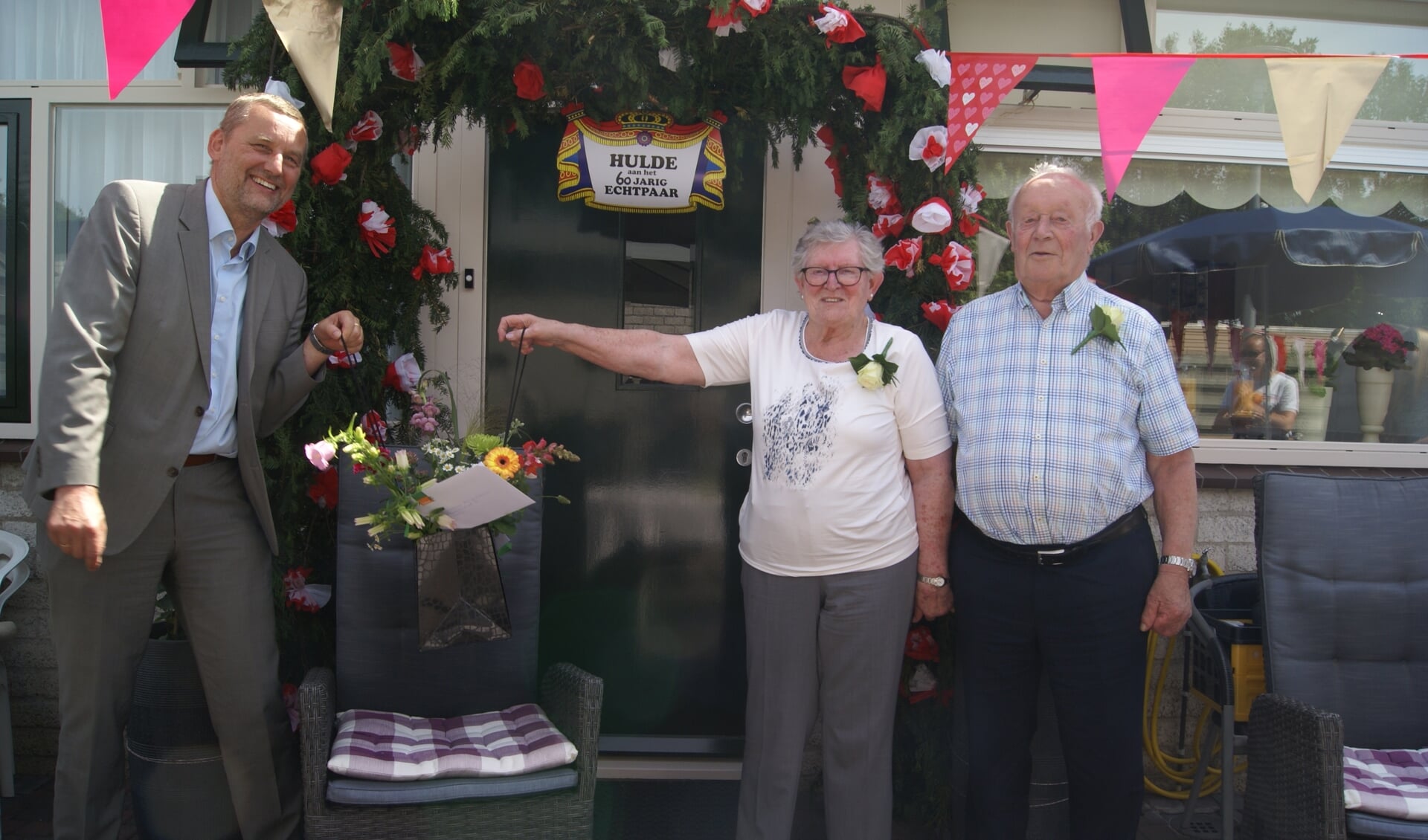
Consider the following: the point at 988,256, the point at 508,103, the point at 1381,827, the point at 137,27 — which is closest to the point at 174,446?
the point at 137,27

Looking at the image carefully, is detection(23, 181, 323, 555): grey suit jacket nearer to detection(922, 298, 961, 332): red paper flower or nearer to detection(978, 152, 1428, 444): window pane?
detection(922, 298, 961, 332): red paper flower

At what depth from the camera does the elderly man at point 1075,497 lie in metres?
2.51

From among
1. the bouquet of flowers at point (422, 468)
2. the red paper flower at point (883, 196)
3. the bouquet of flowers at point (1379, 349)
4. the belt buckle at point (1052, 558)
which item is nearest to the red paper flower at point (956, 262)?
the red paper flower at point (883, 196)

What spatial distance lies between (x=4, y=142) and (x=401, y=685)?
268 centimetres

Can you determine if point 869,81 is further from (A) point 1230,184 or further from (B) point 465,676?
(B) point 465,676

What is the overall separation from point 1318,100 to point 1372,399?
1.55 m

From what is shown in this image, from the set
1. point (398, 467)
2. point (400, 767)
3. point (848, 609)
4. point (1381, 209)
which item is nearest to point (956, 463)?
point (848, 609)

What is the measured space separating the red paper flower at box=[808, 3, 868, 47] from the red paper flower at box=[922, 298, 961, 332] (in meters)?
0.87

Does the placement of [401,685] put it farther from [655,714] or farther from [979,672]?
[979,672]

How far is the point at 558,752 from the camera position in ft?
8.14

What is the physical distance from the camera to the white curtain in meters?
3.71

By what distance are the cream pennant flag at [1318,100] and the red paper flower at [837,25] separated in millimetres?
1285

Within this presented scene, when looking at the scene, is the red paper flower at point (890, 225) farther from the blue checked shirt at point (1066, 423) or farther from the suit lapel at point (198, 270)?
the suit lapel at point (198, 270)

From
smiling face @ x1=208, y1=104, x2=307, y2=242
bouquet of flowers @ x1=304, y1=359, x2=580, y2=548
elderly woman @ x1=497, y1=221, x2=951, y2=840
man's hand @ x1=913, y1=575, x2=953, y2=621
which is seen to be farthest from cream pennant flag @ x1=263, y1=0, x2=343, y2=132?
man's hand @ x1=913, y1=575, x2=953, y2=621
